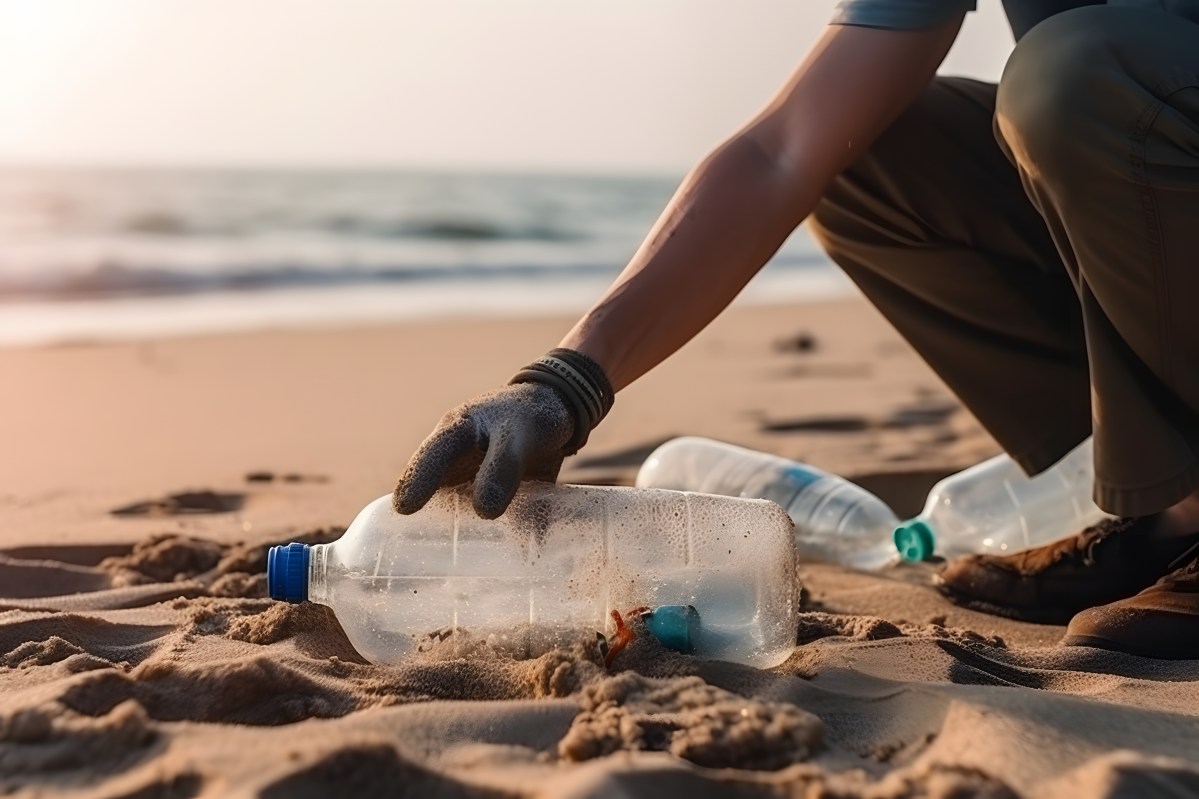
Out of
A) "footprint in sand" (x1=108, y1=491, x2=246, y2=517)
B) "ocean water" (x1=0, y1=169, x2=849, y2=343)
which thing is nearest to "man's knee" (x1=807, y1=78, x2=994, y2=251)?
"footprint in sand" (x1=108, y1=491, x2=246, y2=517)

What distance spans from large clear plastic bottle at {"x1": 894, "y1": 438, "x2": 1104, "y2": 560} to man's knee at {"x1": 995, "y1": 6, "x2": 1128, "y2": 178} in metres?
1.01

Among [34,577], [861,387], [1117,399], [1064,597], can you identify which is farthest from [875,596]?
[861,387]

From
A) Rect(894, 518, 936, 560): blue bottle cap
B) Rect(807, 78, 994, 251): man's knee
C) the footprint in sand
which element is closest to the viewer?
Rect(807, 78, 994, 251): man's knee

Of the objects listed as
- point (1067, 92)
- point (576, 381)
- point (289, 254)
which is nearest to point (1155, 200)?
point (1067, 92)

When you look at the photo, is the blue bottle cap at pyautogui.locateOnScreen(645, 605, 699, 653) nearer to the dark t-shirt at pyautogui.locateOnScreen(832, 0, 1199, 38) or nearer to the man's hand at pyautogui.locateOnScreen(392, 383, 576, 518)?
the man's hand at pyautogui.locateOnScreen(392, 383, 576, 518)

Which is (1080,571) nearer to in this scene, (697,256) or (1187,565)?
(1187,565)

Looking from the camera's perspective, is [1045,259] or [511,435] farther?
[1045,259]

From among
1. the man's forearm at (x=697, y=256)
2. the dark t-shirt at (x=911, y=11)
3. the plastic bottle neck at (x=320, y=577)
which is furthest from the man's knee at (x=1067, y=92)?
the plastic bottle neck at (x=320, y=577)

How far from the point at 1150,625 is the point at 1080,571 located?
33 cm

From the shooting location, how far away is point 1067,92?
6.13ft

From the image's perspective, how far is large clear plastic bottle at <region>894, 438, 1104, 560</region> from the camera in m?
2.78

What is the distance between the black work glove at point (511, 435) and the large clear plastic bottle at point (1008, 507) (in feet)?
4.19

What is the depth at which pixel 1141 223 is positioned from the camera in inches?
73.5

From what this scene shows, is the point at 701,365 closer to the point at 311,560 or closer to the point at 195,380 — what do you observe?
the point at 195,380
